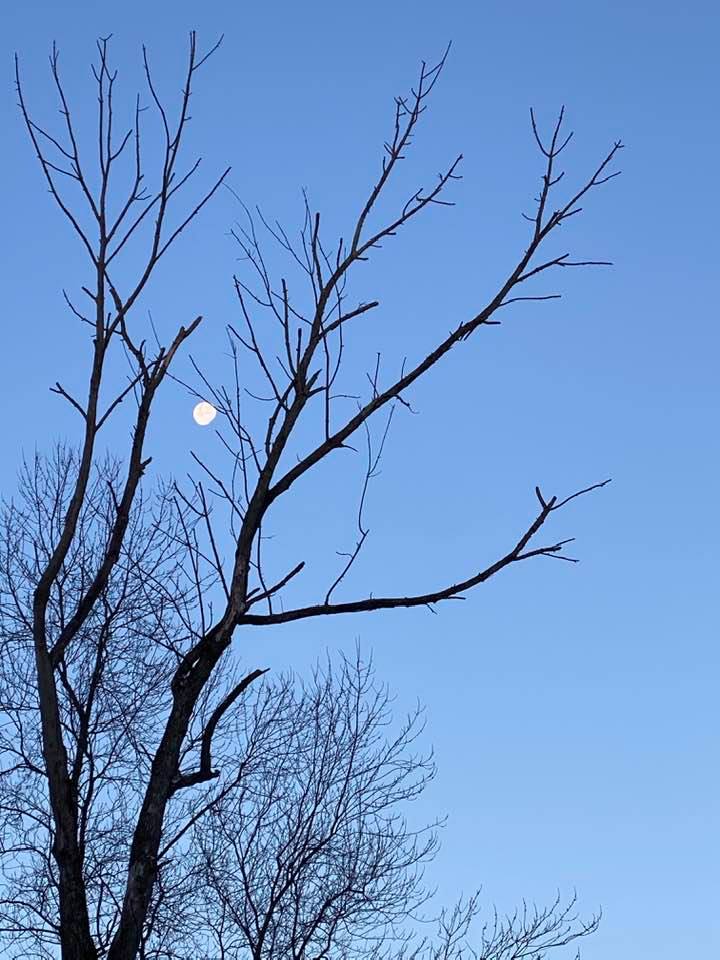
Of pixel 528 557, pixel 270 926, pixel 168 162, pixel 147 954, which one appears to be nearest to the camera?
pixel 528 557

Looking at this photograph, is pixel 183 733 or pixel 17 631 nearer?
pixel 183 733

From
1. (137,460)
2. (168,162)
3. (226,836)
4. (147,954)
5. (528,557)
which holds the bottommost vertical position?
(528,557)

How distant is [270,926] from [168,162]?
12.1 m

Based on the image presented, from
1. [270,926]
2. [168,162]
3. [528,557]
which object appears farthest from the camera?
[270,926]

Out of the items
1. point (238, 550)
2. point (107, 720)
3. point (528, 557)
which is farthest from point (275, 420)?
point (107, 720)

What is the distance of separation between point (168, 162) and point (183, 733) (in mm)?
1943

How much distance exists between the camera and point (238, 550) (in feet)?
12.8

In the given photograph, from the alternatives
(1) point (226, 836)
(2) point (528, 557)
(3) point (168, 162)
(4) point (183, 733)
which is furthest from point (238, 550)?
(1) point (226, 836)

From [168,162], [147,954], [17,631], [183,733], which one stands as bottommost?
[183,733]

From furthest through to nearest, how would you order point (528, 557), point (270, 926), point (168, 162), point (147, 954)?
1. point (270, 926)
2. point (147, 954)
3. point (168, 162)
4. point (528, 557)

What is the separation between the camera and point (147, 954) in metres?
12.8

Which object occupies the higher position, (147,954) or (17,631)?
(17,631)

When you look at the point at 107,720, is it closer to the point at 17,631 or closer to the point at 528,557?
the point at 17,631

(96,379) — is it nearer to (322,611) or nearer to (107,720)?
(322,611)
